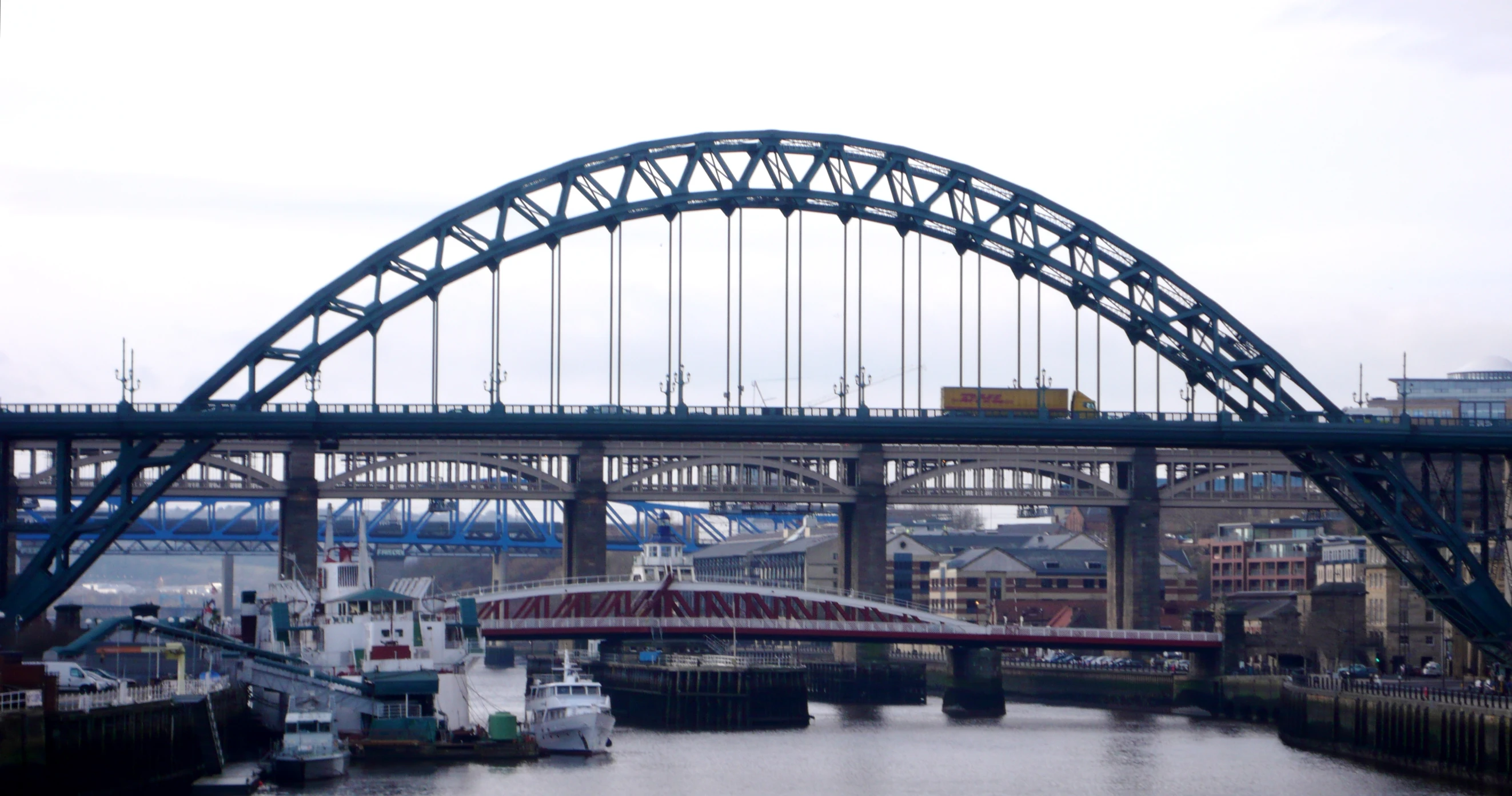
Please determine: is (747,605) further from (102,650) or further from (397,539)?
(397,539)

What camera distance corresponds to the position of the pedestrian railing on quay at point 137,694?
155ft

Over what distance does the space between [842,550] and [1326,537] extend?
131 feet

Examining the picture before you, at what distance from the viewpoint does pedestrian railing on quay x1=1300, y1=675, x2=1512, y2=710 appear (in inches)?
2469

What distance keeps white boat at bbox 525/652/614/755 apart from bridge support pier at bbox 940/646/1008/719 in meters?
30.0

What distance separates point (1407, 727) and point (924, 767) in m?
16.0

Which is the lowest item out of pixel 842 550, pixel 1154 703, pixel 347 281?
pixel 1154 703

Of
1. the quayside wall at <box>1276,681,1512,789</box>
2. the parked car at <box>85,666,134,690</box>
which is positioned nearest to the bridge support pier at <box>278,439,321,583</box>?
the parked car at <box>85,666,134,690</box>

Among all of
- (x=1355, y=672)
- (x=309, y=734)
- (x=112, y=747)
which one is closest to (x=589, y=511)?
(x=1355, y=672)

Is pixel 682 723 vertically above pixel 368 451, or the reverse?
pixel 368 451

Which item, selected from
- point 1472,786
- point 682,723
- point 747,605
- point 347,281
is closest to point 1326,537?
point 747,605

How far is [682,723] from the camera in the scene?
87.5 meters

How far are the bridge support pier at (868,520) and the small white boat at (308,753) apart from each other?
47.6 m

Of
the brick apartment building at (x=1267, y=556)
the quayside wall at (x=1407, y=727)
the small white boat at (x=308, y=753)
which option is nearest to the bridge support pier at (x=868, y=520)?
the quayside wall at (x=1407, y=727)

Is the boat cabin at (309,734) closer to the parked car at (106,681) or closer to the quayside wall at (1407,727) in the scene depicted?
the parked car at (106,681)
